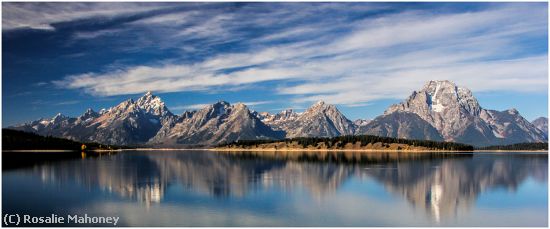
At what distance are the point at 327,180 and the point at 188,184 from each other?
3054 centimetres

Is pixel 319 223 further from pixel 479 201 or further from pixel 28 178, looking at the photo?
pixel 28 178

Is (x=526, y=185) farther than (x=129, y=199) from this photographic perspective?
Yes

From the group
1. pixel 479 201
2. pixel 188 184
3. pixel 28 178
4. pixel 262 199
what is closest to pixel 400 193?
pixel 479 201

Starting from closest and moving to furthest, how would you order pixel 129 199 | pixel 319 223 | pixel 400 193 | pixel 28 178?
pixel 319 223 < pixel 129 199 < pixel 400 193 < pixel 28 178

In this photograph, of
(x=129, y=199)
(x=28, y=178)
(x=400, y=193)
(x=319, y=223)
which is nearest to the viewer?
(x=319, y=223)

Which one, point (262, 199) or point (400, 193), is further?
point (400, 193)

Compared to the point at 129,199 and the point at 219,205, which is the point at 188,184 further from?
the point at 219,205

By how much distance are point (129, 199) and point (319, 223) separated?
3233 centimetres

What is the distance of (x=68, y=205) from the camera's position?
6869cm

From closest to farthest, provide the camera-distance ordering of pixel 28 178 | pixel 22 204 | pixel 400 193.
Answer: pixel 22 204, pixel 400 193, pixel 28 178

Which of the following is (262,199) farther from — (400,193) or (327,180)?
(327,180)

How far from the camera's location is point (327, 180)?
108 m

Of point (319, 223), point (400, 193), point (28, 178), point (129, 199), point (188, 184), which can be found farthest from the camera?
point (28, 178)

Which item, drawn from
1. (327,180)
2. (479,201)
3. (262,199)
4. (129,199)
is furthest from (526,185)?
(129,199)
